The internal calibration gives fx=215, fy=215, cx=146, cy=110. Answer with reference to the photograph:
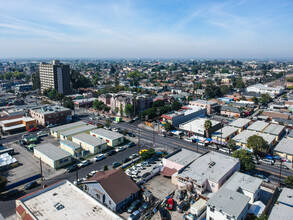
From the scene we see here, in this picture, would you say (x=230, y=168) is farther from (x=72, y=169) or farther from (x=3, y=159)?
(x=3, y=159)

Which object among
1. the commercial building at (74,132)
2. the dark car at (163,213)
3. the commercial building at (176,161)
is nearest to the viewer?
the dark car at (163,213)

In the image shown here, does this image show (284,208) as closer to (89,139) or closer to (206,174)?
(206,174)

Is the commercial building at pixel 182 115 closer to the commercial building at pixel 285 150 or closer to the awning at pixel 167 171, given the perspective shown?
the awning at pixel 167 171

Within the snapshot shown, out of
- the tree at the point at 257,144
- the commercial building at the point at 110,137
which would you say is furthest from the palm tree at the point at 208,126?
the commercial building at the point at 110,137

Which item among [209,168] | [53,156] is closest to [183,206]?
[209,168]

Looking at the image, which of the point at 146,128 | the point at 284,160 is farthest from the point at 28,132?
the point at 284,160

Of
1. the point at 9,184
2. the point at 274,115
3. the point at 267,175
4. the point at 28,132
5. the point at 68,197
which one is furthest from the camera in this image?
the point at 274,115
